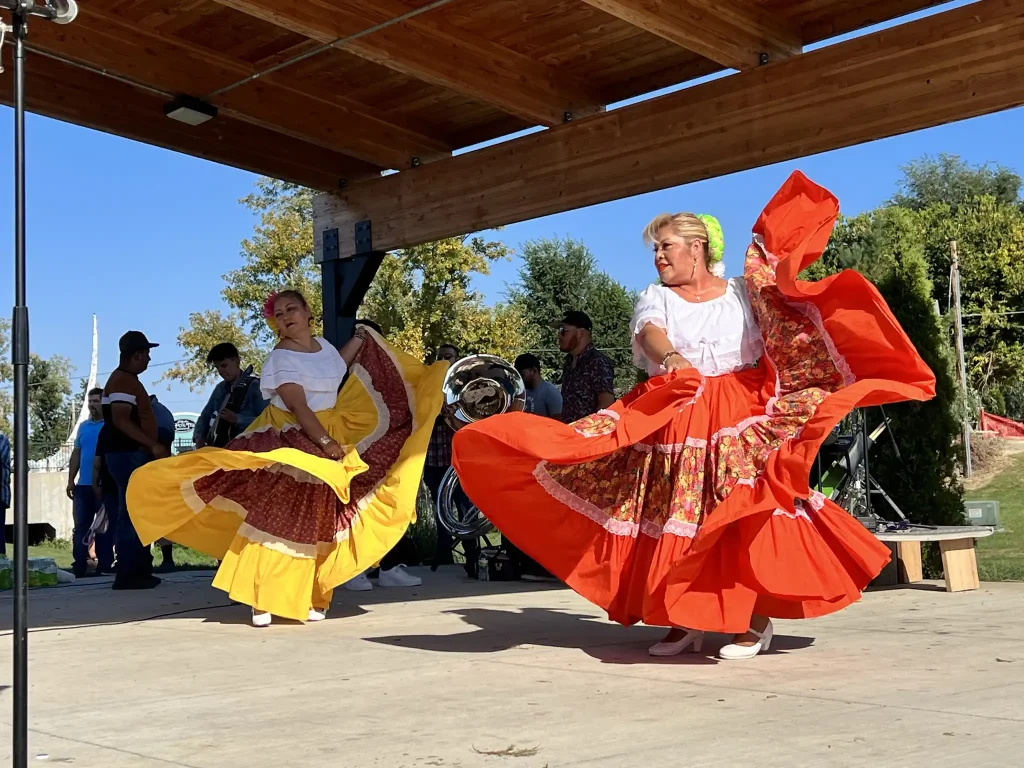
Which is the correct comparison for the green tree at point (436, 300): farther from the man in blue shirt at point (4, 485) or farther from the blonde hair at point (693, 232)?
the blonde hair at point (693, 232)

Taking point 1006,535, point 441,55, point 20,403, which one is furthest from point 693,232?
point 1006,535

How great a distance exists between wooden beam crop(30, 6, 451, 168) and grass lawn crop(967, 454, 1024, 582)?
5.35m

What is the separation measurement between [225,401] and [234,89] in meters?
2.26

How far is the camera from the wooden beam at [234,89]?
757 cm

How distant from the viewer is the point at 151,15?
24.6 feet

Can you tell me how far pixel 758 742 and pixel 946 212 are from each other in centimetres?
4282

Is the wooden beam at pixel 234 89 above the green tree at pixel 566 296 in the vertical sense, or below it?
below

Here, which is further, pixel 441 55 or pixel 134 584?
pixel 134 584

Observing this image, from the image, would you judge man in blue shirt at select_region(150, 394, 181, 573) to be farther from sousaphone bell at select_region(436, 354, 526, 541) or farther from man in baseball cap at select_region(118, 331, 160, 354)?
sousaphone bell at select_region(436, 354, 526, 541)

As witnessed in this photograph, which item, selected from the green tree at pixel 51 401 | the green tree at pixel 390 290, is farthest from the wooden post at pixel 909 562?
the green tree at pixel 51 401

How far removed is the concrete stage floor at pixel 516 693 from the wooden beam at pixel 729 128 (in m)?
2.64

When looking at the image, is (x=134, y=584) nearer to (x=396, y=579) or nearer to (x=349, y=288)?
(x=396, y=579)

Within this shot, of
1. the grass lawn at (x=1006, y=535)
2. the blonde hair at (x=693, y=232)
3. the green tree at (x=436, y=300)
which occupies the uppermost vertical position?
the green tree at (x=436, y=300)

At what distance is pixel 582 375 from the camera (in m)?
8.16
